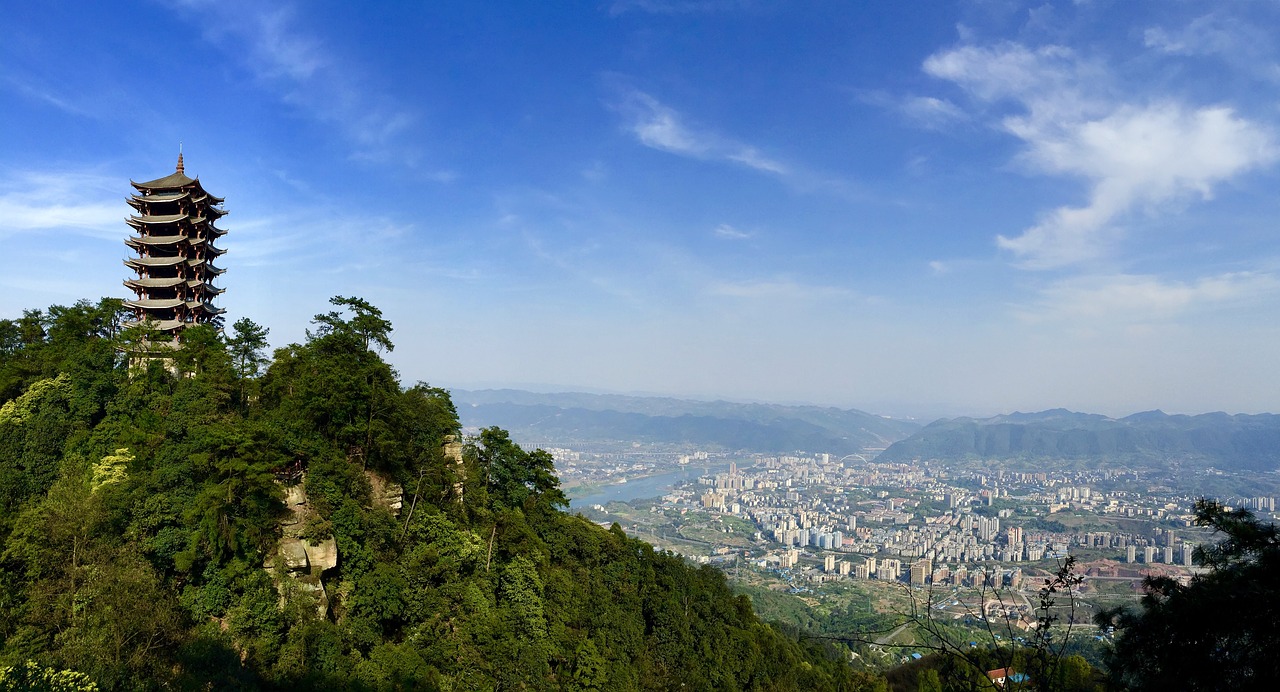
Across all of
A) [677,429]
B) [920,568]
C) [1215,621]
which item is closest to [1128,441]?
[677,429]

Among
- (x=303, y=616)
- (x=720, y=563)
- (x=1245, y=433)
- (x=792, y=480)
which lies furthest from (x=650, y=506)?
(x=1245, y=433)

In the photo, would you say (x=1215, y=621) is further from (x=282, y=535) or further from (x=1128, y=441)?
(x=1128, y=441)

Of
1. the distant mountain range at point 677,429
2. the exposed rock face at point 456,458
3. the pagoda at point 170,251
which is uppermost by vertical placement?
the pagoda at point 170,251

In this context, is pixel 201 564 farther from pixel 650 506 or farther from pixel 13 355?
pixel 650 506

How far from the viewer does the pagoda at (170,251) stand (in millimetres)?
17203

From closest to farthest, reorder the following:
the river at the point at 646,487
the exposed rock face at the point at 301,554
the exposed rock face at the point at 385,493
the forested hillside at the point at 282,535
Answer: the forested hillside at the point at 282,535, the exposed rock face at the point at 301,554, the exposed rock face at the point at 385,493, the river at the point at 646,487

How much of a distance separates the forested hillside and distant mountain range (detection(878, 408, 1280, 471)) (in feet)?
372

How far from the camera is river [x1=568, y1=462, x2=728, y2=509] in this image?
269ft

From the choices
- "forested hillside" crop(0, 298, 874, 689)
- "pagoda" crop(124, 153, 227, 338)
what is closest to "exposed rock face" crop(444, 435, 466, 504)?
"forested hillside" crop(0, 298, 874, 689)

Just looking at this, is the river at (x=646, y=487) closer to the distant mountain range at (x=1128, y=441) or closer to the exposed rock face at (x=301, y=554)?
the distant mountain range at (x=1128, y=441)

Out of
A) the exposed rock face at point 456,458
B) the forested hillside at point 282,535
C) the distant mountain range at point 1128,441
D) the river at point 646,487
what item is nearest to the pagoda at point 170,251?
the forested hillside at point 282,535

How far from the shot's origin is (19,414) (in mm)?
13164

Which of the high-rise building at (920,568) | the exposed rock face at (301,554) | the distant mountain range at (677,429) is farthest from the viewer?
the distant mountain range at (677,429)

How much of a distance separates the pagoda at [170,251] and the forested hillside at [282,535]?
1098 mm
